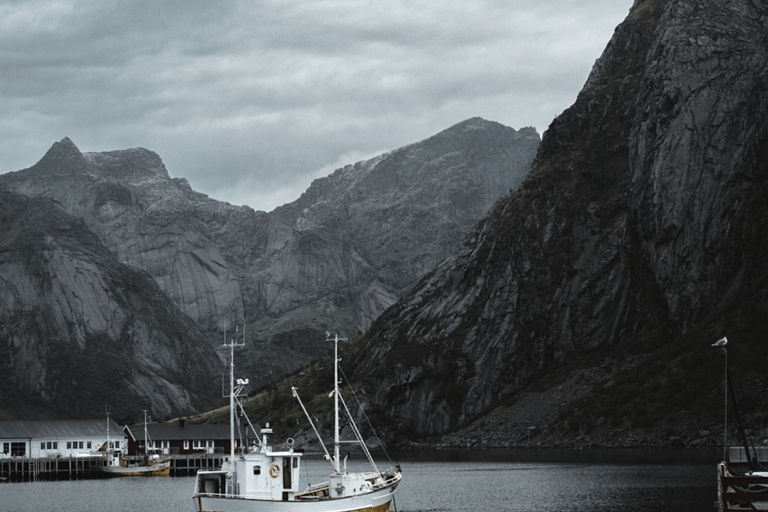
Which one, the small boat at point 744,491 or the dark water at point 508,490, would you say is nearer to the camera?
the small boat at point 744,491

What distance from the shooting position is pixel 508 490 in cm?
14138

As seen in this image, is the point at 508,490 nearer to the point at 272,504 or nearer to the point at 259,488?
the point at 259,488

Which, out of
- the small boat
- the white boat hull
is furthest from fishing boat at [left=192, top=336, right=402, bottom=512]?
the small boat

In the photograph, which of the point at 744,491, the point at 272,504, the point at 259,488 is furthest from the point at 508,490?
the point at 744,491

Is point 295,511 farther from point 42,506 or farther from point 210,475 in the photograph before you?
point 42,506

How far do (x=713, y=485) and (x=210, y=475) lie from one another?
→ 63.3 meters

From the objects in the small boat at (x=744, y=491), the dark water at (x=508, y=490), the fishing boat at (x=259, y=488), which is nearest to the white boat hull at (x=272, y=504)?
the fishing boat at (x=259, y=488)

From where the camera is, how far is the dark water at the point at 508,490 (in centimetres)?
12175

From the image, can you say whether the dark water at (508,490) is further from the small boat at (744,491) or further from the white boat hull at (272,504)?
the white boat hull at (272,504)

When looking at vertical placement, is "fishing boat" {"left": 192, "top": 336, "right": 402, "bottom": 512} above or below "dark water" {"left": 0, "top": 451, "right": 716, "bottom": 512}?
above

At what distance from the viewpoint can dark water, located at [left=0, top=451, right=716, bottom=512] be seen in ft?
399

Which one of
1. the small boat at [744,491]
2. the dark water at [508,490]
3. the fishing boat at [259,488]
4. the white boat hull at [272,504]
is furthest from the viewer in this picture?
the dark water at [508,490]

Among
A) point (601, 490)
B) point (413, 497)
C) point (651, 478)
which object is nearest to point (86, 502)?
point (413, 497)

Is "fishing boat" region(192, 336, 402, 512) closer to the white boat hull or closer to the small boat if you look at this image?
the white boat hull
